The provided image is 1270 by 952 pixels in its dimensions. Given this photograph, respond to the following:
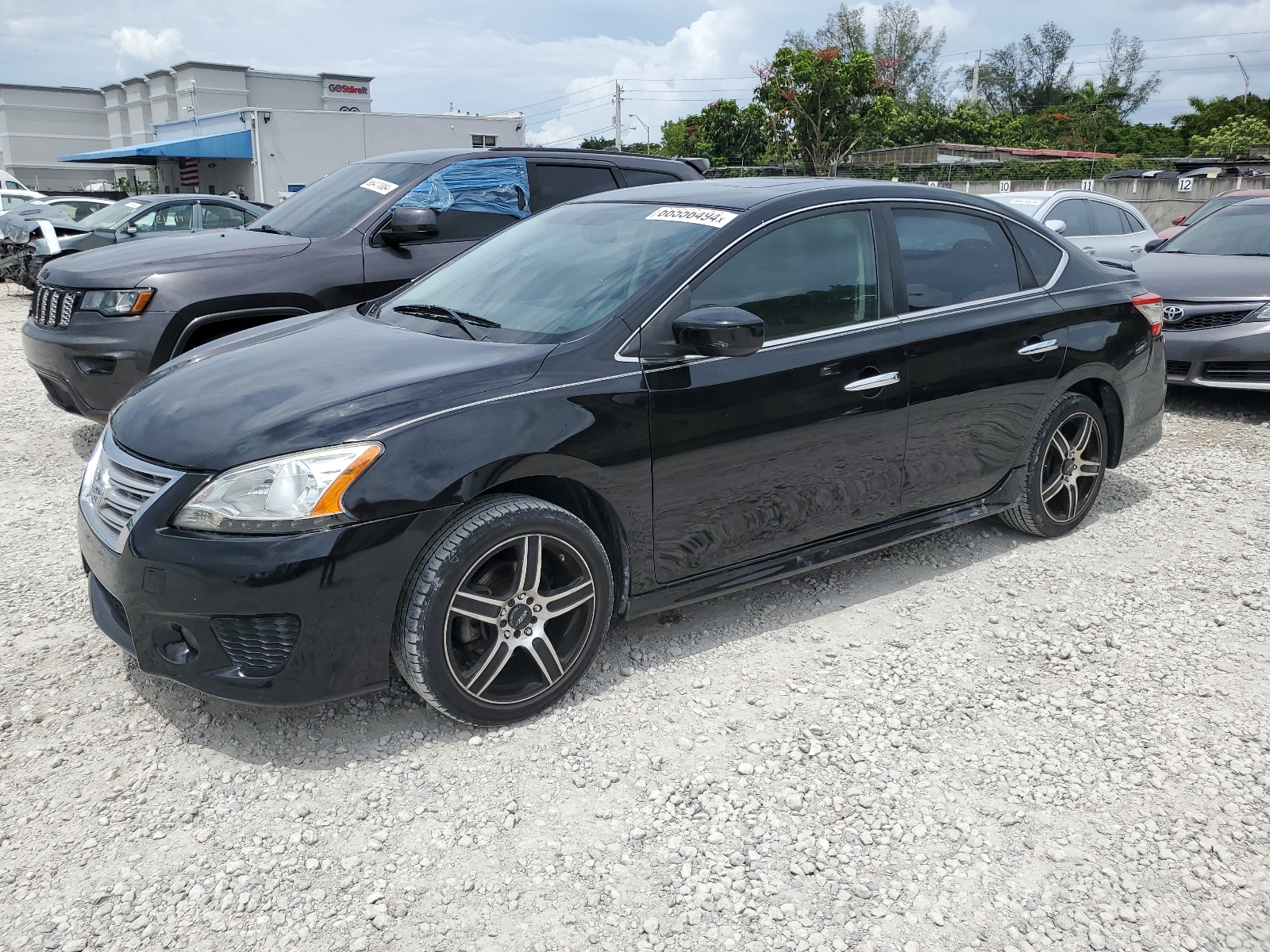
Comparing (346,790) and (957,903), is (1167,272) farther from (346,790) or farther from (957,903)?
(346,790)

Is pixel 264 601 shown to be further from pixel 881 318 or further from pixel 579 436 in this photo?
pixel 881 318

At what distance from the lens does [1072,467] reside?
189 inches

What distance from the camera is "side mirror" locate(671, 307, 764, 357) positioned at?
322 cm

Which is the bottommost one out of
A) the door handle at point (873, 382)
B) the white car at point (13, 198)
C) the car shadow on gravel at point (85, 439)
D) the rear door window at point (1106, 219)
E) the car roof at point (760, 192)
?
the car shadow on gravel at point (85, 439)

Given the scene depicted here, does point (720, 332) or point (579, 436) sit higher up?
point (720, 332)

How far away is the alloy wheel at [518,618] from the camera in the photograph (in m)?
3.02

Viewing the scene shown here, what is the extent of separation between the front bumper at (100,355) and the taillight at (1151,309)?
5.03m

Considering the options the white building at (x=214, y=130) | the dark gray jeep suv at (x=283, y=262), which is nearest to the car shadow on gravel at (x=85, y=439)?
the dark gray jeep suv at (x=283, y=262)

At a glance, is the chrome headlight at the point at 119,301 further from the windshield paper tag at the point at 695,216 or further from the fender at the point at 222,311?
the windshield paper tag at the point at 695,216

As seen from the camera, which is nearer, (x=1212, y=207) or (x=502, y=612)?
(x=502, y=612)

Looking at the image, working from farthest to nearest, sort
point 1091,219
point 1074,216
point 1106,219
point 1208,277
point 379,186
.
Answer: point 1106,219, point 1091,219, point 1074,216, point 1208,277, point 379,186

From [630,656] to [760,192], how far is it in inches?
72.7

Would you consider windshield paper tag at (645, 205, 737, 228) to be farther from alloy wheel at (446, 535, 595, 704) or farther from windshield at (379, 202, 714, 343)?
alloy wheel at (446, 535, 595, 704)

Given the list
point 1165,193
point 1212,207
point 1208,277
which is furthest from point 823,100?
point 1208,277
